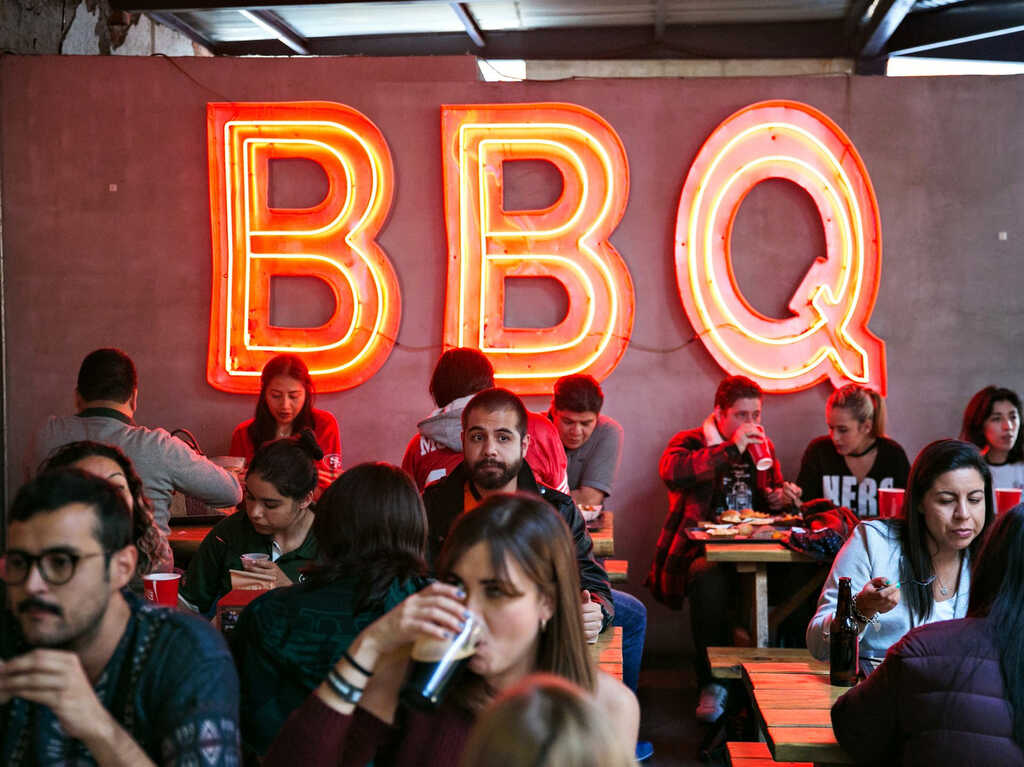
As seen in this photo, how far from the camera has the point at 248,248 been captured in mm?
6211

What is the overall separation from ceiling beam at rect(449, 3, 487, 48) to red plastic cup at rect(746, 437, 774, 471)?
3.63 metres

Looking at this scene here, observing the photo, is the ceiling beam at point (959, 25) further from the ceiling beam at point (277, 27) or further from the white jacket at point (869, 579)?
the white jacket at point (869, 579)

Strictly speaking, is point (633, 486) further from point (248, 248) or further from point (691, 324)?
point (248, 248)

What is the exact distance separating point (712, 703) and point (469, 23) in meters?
5.01

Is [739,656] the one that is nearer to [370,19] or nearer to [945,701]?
[945,701]

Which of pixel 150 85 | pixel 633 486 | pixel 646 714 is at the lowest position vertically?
pixel 646 714

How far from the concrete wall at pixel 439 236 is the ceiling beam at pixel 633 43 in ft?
6.03

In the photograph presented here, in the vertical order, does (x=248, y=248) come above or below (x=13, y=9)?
below

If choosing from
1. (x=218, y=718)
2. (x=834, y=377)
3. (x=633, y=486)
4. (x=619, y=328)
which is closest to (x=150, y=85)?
(x=619, y=328)

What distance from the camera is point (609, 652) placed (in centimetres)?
332

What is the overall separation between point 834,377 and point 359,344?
272cm

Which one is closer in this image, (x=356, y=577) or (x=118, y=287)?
(x=356, y=577)

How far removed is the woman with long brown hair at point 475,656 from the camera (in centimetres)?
182

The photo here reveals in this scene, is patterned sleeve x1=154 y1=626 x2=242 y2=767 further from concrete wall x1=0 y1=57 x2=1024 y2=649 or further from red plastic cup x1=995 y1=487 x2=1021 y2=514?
concrete wall x1=0 y1=57 x2=1024 y2=649
